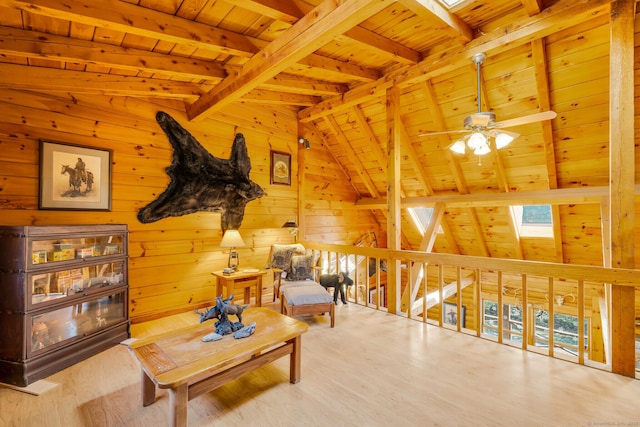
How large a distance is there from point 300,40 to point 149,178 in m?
Answer: 2.47

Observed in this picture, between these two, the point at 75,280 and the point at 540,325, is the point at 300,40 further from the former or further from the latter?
the point at 540,325

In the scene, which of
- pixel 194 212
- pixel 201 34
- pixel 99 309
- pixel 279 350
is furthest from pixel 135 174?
pixel 279 350

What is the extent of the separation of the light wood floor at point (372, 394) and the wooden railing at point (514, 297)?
373mm

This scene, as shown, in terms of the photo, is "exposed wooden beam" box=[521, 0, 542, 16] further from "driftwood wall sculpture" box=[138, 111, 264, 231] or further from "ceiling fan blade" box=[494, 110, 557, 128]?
"driftwood wall sculpture" box=[138, 111, 264, 231]

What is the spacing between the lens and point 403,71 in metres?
3.64

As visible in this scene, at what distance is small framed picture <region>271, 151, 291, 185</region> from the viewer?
4.76 m

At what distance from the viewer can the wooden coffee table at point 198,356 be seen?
160 centimetres

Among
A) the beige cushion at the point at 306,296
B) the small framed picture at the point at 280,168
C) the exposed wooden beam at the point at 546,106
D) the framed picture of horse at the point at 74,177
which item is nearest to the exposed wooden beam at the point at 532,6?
the exposed wooden beam at the point at 546,106

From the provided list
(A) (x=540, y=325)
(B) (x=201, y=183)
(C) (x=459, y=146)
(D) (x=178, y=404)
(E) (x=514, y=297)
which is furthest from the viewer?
(A) (x=540, y=325)

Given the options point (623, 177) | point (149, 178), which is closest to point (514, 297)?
point (623, 177)

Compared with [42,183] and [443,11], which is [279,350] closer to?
[42,183]

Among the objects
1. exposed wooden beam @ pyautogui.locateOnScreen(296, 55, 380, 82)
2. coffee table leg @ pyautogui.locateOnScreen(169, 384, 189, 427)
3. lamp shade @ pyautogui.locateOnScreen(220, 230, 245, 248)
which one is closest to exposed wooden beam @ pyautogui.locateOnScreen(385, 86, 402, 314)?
exposed wooden beam @ pyautogui.locateOnScreen(296, 55, 380, 82)

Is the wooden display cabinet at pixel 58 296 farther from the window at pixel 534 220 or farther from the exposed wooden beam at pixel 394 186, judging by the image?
the window at pixel 534 220

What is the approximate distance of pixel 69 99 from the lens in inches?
116
